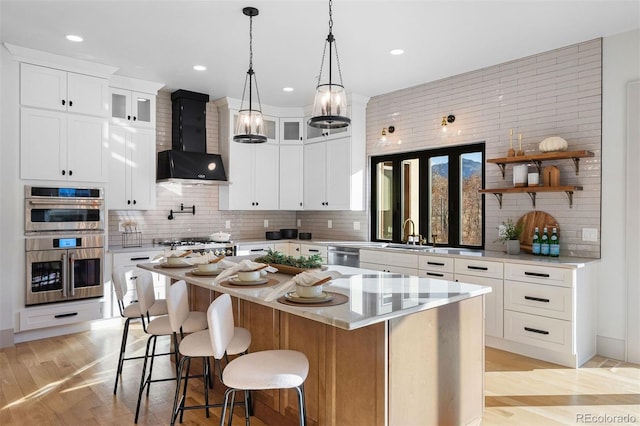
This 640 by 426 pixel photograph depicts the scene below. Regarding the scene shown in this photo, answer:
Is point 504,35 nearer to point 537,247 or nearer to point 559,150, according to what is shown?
point 559,150

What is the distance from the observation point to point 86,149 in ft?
16.4

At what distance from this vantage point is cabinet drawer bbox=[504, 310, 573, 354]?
3.90 metres

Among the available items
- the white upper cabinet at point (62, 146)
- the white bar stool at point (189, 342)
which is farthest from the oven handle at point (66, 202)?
the white bar stool at point (189, 342)

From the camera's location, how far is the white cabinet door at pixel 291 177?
7020 millimetres

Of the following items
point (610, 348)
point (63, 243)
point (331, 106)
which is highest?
point (331, 106)

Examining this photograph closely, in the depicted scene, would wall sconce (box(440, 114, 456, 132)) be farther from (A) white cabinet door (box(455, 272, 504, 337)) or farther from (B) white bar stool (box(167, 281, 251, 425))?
(B) white bar stool (box(167, 281, 251, 425))

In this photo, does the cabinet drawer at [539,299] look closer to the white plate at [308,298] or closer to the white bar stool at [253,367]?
the white plate at [308,298]

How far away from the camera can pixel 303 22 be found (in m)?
3.91

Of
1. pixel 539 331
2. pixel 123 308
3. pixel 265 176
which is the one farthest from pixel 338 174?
pixel 123 308

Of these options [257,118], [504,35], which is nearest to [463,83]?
[504,35]

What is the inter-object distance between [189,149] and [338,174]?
2112mm

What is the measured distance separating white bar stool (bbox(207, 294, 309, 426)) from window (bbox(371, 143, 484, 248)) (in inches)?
143

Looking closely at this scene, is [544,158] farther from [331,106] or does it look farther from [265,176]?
[265,176]

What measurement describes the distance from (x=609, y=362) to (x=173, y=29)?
16.4 feet
